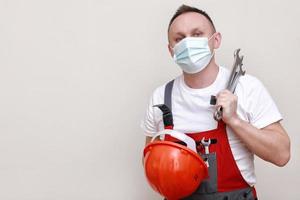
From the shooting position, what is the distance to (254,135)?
108 centimetres

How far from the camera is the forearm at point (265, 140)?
1.08 meters

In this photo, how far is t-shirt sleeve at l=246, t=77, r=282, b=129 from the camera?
1.13 metres

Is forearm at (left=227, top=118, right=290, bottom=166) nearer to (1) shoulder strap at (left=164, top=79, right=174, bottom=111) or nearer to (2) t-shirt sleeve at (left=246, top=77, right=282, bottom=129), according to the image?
(2) t-shirt sleeve at (left=246, top=77, right=282, bottom=129)

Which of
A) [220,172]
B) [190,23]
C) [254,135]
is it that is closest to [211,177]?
[220,172]

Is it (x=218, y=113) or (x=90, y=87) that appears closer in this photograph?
(x=218, y=113)

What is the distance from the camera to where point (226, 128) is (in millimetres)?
1151

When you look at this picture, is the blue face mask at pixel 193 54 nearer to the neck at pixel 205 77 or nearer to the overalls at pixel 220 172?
the neck at pixel 205 77

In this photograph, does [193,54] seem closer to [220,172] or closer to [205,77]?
[205,77]

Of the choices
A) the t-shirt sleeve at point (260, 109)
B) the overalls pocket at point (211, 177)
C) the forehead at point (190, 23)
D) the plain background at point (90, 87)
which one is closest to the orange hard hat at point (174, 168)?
the overalls pocket at point (211, 177)

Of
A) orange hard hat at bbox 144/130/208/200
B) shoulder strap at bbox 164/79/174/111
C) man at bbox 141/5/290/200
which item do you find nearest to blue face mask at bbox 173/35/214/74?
man at bbox 141/5/290/200

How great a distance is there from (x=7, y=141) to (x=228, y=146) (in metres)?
0.82

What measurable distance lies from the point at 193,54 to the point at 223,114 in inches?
7.4

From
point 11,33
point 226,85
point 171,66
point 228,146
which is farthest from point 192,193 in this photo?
point 11,33

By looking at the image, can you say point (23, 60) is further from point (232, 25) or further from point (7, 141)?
point (232, 25)
